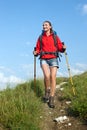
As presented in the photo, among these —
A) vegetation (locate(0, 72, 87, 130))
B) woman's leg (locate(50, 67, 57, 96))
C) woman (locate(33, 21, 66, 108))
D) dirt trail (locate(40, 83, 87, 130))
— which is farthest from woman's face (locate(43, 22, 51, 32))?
dirt trail (locate(40, 83, 87, 130))

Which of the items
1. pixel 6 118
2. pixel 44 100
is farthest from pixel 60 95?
pixel 6 118

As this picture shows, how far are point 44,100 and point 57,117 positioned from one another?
1274mm

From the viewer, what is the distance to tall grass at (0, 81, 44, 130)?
8891mm

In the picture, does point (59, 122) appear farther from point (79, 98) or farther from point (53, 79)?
point (53, 79)

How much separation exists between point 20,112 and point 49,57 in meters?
2.28

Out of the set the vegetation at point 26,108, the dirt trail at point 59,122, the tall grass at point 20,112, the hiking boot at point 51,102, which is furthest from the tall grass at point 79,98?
the tall grass at point 20,112

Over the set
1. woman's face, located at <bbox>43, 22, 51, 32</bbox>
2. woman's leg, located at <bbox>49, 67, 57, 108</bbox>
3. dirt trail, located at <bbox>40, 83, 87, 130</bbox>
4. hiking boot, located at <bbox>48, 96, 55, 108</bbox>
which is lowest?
dirt trail, located at <bbox>40, 83, 87, 130</bbox>

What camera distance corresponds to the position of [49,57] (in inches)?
422

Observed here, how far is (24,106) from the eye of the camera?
9500mm

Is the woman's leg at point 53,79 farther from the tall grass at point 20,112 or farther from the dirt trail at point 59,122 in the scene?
the tall grass at point 20,112

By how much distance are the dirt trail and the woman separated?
30 centimetres

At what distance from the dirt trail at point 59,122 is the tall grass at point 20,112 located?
0.28 metres

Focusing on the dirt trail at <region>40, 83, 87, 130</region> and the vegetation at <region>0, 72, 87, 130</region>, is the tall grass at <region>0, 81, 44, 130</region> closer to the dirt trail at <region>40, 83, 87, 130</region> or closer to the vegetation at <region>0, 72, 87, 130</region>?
the vegetation at <region>0, 72, 87, 130</region>

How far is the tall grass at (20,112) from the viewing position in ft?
29.2
